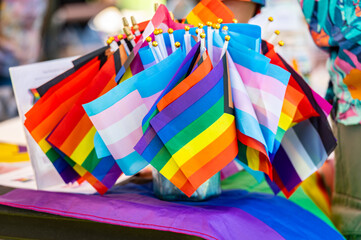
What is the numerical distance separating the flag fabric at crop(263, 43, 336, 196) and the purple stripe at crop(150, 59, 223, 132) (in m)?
Answer: 0.18

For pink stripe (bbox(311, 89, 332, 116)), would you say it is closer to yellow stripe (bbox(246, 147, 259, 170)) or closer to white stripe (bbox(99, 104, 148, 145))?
yellow stripe (bbox(246, 147, 259, 170))

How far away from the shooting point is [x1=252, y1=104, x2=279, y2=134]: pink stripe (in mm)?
746

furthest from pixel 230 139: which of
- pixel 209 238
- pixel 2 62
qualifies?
pixel 2 62

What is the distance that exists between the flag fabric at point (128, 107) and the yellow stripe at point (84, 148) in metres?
0.08

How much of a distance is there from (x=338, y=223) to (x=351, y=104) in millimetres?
279

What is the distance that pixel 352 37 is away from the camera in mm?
893

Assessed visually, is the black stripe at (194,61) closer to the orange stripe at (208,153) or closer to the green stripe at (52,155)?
the orange stripe at (208,153)

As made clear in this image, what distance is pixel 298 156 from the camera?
90cm

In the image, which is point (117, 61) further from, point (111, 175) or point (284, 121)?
point (284, 121)

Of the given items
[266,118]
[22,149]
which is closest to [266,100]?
[266,118]

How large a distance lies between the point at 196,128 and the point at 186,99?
50 millimetres

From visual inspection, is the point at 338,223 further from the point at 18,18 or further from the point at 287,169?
the point at 18,18

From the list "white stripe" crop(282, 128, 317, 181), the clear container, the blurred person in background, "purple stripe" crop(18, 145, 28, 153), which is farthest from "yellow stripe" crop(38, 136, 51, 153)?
the blurred person in background

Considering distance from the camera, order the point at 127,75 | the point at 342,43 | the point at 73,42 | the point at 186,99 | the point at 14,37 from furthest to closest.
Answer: the point at 73,42 → the point at 14,37 → the point at 342,43 → the point at 127,75 → the point at 186,99
